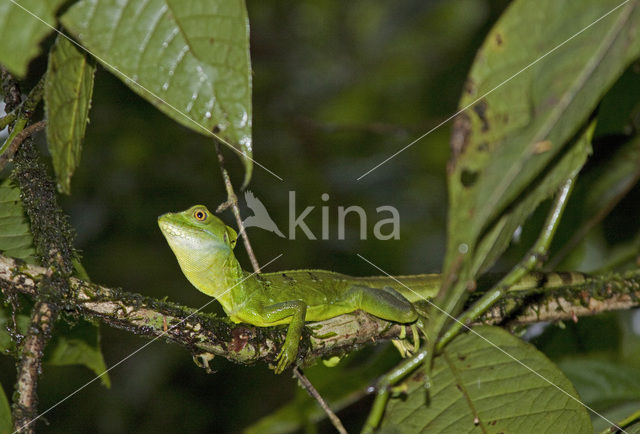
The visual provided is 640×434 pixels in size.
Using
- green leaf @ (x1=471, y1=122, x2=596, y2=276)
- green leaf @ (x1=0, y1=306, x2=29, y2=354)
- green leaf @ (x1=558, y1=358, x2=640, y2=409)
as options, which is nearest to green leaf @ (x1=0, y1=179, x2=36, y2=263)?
green leaf @ (x1=0, y1=306, x2=29, y2=354)

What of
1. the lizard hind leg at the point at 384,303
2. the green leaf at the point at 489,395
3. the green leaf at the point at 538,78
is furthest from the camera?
the lizard hind leg at the point at 384,303

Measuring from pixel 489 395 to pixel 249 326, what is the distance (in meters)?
0.96

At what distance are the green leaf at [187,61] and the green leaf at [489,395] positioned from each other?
127 cm

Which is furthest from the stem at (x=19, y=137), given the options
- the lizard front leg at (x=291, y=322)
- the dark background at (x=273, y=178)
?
the dark background at (x=273, y=178)

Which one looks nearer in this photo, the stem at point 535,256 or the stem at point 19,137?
the stem at point 535,256

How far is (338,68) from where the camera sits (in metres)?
7.98

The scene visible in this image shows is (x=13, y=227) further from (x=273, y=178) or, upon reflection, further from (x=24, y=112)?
(x=273, y=178)

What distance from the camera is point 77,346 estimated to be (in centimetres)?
247

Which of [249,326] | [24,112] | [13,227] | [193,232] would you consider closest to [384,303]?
[249,326]

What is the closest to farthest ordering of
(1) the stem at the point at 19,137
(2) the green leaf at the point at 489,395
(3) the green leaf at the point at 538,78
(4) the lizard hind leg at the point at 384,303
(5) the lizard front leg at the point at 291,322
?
(3) the green leaf at the point at 538,78
(1) the stem at the point at 19,137
(2) the green leaf at the point at 489,395
(5) the lizard front leg at the point at 291,322
(4) the lizard hind leg at the point at 384,303

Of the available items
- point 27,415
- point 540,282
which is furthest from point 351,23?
point 27,415

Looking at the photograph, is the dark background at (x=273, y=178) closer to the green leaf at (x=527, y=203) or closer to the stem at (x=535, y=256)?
the stem at (x=535, y=256)

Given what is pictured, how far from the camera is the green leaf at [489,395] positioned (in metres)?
2.02

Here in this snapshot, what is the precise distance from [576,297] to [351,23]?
20.3 feet
